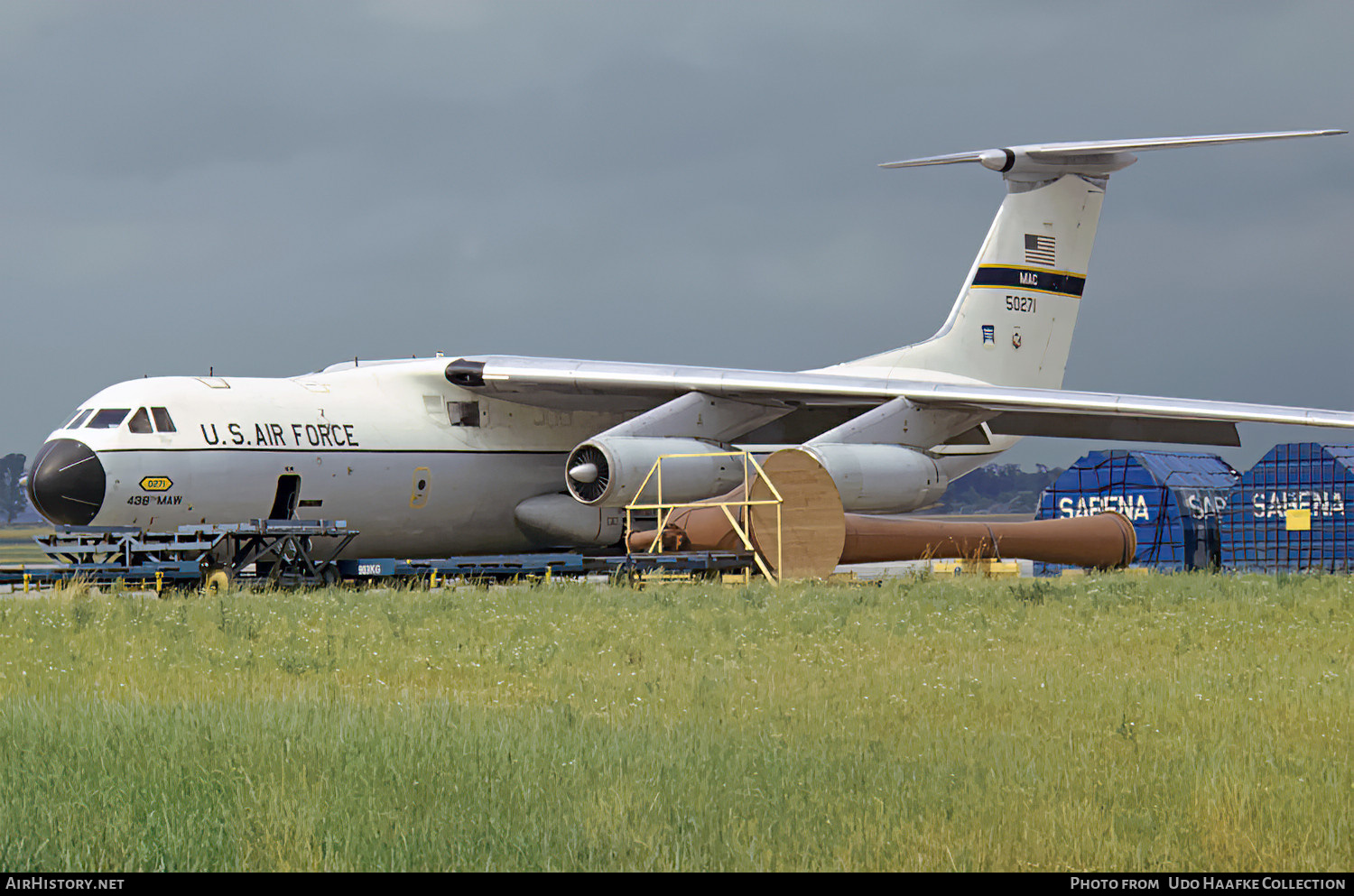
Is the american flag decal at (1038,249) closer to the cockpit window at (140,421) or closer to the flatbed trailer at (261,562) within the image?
the flatbed trailer at (261,562)

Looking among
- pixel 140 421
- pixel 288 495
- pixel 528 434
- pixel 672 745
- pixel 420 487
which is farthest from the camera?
pixel 528 434

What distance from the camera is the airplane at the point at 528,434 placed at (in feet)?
54.2

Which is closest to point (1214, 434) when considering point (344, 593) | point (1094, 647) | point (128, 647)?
point (1094, 647)

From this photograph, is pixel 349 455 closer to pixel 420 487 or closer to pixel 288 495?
pixel 288 495

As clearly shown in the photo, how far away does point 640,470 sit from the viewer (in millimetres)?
18031

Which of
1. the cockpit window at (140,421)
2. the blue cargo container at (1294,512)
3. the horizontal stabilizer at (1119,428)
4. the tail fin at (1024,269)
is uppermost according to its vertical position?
the tail fin at (1024,269)

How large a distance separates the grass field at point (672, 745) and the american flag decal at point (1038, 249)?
1392 centimetres

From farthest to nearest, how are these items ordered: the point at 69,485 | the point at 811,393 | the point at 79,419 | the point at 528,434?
the point at 528,434 < the point at 811,393 < the point at 79,419 < the point at 69,485

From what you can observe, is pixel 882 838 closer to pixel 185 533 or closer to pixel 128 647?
pixel 128 647

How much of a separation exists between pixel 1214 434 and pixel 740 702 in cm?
1593

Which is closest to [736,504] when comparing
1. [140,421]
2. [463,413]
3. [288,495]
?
[463,413]

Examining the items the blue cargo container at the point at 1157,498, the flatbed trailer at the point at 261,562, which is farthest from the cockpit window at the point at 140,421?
the blue cargo container at the point at 1157,498

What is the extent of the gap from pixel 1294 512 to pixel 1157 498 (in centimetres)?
240

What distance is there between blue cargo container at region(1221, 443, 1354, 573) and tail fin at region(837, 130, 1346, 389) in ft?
14.1
